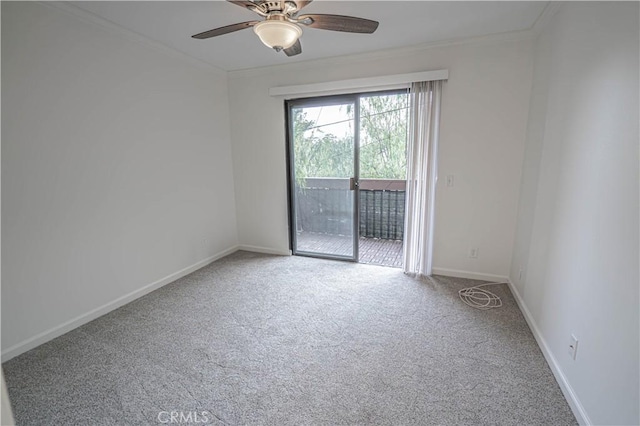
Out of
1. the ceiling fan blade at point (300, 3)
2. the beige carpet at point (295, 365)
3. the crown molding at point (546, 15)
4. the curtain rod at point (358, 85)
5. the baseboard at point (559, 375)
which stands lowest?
the beige carpet at point (295, 365)

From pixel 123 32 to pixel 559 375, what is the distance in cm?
410

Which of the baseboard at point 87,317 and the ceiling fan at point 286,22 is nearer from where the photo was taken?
the ceiling fan at point 286,22

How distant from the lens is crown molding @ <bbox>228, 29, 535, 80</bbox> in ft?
8.87

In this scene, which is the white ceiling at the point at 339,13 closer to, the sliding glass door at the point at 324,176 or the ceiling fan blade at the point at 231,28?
the ceiling fan blade at the point at 231,28

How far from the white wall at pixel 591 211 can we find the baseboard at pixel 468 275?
0.80m

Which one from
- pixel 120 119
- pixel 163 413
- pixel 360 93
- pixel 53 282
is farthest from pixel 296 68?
pixel 163 413

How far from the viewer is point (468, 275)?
10.6ft

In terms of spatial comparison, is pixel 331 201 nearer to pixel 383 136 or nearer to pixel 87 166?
pixel 383 136

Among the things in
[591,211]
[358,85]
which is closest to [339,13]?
[358,85]

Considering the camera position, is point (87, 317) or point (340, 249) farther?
point (340, 249)

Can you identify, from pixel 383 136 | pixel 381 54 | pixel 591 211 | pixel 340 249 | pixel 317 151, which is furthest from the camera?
pixel 383 136

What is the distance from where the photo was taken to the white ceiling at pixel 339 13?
2.22 metres

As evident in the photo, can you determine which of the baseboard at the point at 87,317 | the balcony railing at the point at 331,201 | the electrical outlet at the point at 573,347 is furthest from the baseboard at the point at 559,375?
the baseboard at the point at 87,317

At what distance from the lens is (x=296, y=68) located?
3.53m
